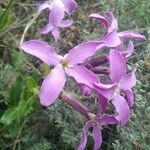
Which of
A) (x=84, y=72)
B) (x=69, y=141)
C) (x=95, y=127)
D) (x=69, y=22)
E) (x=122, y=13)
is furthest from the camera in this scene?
(x=122, y=13)

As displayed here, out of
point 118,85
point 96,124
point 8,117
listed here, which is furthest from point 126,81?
point 8,117

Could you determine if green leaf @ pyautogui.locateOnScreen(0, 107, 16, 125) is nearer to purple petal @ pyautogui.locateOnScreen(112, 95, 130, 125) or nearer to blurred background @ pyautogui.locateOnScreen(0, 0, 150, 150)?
blurred background @ pyautogui.locateOnScreen(0, 0, 150, 150)

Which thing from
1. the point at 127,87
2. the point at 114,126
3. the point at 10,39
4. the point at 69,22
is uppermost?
the point at 127,87

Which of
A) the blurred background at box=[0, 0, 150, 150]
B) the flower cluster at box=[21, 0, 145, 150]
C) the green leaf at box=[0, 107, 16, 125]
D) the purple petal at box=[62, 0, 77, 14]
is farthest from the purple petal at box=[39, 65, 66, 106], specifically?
the purple petal at box=[62, 0, 77, 14]

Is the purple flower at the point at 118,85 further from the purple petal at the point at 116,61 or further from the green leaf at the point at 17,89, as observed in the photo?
the green leaf at the point at 17,89

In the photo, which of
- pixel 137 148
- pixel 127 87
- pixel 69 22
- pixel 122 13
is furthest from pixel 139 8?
pixel 127 87

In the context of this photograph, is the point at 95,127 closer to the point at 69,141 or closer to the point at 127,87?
the point at 127,87

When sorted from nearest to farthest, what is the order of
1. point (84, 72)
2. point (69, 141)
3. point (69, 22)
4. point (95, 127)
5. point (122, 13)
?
point (84, 72)
point (95, 127)
point (69, 141)
point (69, 22)
point (122, 13)
